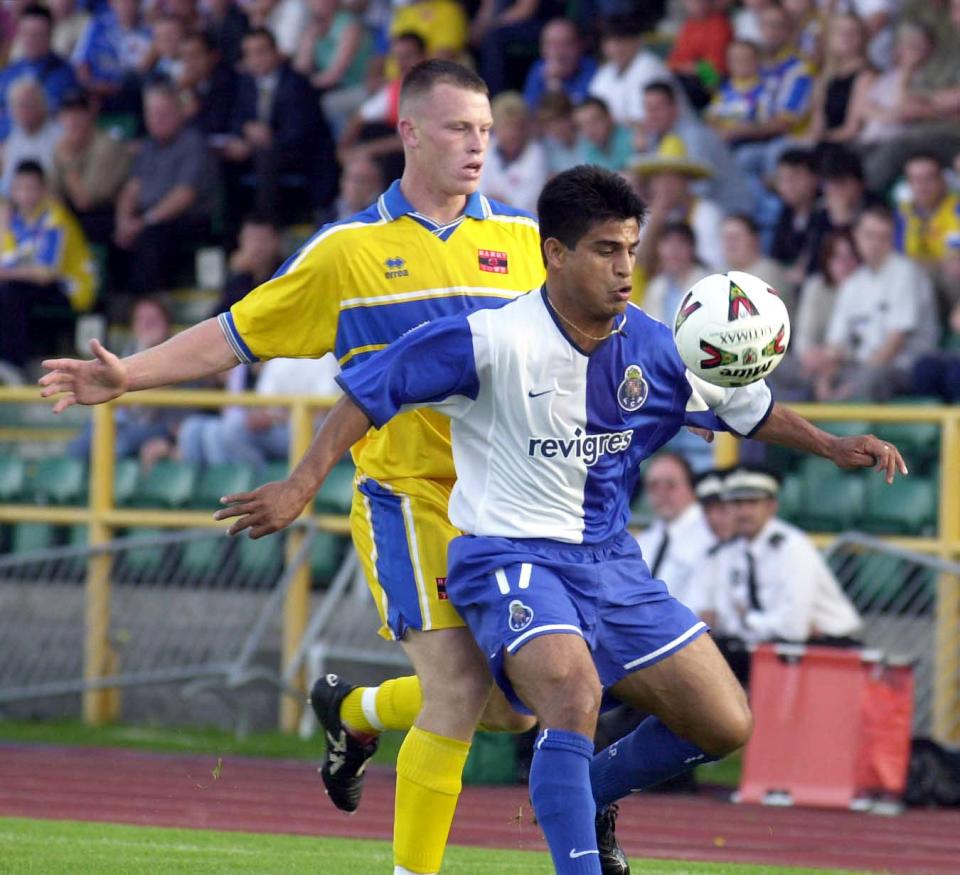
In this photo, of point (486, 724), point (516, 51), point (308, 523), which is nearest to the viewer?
point (486, 724)

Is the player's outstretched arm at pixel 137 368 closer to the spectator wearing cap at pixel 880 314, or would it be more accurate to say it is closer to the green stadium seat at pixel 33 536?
the spectator wearing cap at pixel 880 314

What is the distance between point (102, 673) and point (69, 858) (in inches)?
219

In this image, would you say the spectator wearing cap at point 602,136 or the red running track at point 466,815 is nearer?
the red running track at point 466,815

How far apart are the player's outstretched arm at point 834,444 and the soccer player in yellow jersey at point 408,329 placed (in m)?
1.03

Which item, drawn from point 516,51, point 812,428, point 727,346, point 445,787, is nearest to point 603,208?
point 727,346

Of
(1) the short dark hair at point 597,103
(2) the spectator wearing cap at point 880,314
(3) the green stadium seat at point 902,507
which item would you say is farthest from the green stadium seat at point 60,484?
(3) the green stadium seat at point 902,507

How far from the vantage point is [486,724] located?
6758 mm

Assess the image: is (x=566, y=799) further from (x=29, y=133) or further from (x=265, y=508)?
(x=29, y=133)

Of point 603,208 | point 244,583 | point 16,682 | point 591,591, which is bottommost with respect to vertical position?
point 16,682

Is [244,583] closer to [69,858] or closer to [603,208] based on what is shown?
[69,858]

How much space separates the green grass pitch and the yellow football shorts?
1.14 m

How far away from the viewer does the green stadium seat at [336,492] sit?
12344mm

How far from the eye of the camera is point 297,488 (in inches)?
217

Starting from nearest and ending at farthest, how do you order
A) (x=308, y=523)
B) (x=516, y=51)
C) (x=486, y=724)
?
(x=486, y=724) → (x=308, y=523) → (x=516, y=51)
